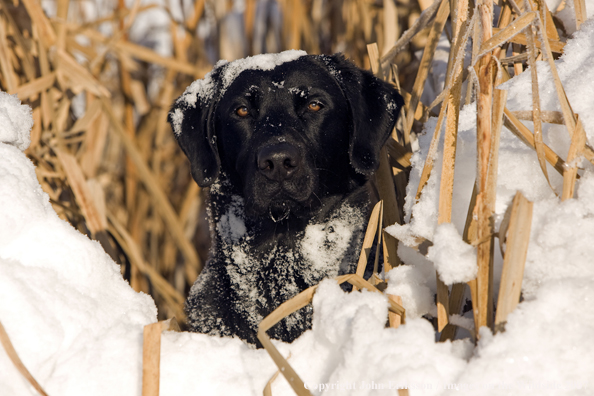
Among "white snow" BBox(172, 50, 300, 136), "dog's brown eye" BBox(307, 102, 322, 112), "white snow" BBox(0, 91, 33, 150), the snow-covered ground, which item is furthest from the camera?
"white snow" BBox(172, 50, 300, 136)

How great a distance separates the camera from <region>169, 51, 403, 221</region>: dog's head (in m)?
2.19

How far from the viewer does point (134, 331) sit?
1345 millimetres

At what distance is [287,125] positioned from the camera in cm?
227

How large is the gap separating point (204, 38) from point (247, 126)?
101 inches

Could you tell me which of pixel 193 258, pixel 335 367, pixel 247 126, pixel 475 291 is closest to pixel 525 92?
pixel 475 291

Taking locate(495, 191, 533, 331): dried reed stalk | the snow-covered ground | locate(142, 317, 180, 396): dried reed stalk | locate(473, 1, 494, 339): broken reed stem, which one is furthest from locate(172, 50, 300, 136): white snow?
locate(495, 191, 533, 331): dried reed stalk

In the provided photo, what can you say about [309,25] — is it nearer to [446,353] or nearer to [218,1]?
[218,1]

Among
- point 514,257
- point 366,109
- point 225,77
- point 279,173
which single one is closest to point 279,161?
point 279,173

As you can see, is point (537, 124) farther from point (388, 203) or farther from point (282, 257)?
point (282, 257)

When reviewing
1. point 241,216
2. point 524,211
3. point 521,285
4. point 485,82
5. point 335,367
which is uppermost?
point 485,82

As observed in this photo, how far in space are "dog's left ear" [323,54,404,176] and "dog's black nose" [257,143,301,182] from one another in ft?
0.98

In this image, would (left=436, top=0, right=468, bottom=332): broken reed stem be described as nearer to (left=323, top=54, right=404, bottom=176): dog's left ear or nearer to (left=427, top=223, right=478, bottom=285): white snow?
(left=427, top=223, right=478, bottom=285): white snow

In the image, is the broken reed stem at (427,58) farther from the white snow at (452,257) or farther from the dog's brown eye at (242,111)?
the white snow at (452,257)

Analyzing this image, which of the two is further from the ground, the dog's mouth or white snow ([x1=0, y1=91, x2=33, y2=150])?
white snow ([x1=0, y1=91, x2=33, y2=150])
